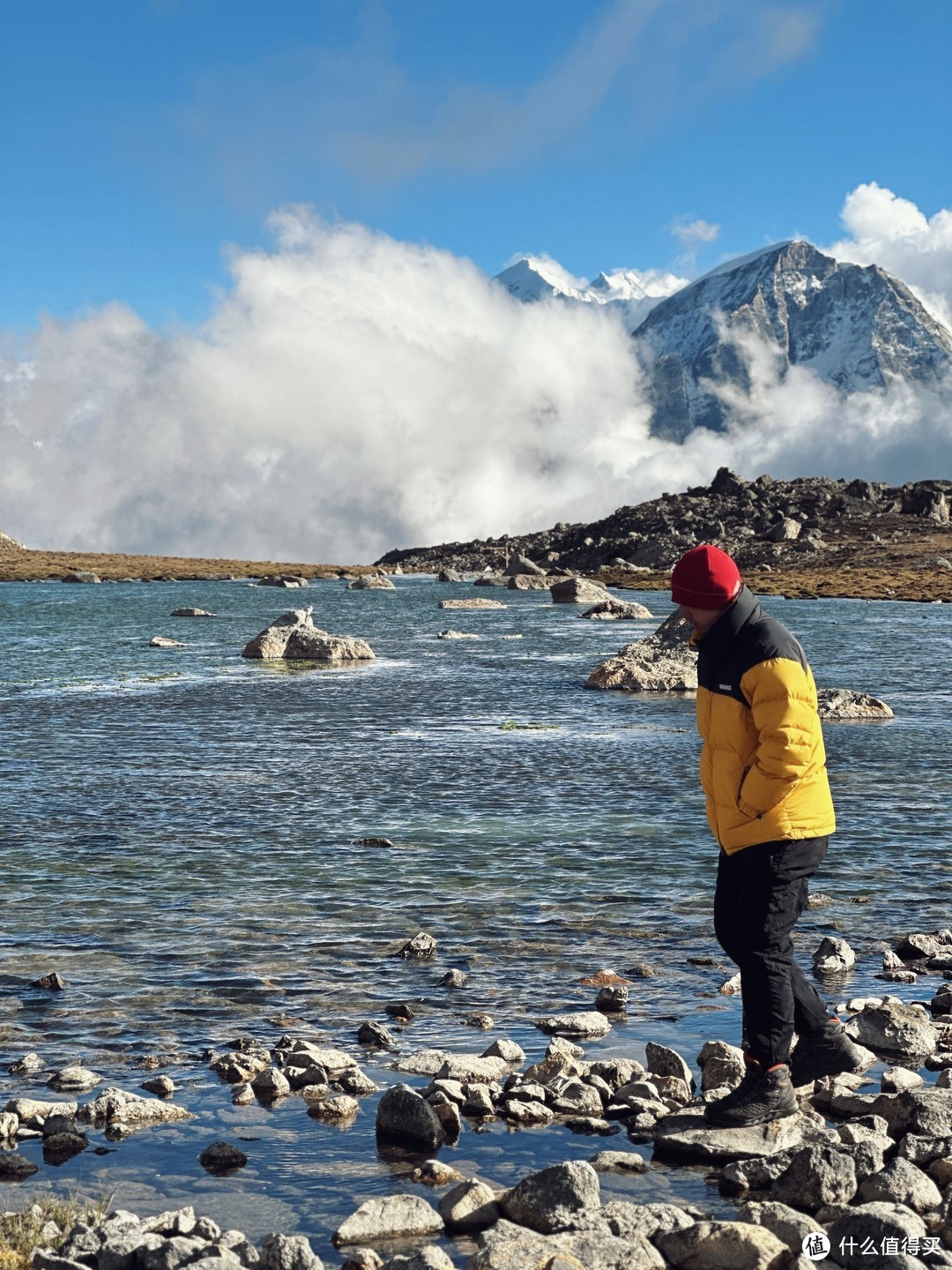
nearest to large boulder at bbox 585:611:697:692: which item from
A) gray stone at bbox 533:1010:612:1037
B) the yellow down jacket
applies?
gray stone at bbox 533:1010:612:1037

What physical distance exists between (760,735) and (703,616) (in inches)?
34.0

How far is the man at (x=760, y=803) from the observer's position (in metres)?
8.38

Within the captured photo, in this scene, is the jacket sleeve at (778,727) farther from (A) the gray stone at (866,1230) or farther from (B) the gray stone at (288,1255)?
(B) the gray stone at (288,1255)

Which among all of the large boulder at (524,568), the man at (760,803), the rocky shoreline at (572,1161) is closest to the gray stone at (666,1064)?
the rocky shoreline at (572,1161)

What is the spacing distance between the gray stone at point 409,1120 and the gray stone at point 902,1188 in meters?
2.49

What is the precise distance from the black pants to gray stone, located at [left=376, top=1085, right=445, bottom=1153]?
2062mm

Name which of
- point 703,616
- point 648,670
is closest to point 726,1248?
point 703,616

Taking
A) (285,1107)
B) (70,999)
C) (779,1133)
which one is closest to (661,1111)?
(779,1133)

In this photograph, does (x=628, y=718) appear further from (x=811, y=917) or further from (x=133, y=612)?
(x=133, y=612)

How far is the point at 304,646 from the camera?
48.7 m

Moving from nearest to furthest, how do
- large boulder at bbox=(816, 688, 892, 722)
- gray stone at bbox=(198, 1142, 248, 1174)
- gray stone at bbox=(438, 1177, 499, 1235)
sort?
gray stone at bbox=(438, 1177, 499, 1235), gray stone at bbox=(198, 1142, 248, 1174), large boulder at bbox=(816, 688, 892, 722)

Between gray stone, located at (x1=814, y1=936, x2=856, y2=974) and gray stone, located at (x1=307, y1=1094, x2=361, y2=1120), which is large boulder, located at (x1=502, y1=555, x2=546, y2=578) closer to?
gray stone, located at (x1=814, y1=936, x2=856, y2=974)

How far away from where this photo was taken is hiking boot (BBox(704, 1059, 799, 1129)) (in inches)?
327

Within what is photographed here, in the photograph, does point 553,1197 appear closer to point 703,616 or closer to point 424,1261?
point 424,1261
